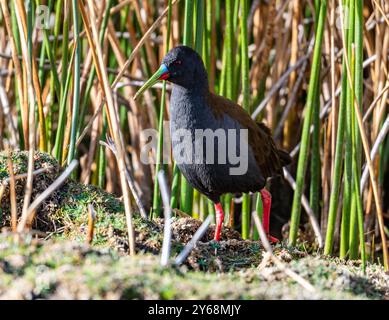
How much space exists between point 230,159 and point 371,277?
2.98 feet

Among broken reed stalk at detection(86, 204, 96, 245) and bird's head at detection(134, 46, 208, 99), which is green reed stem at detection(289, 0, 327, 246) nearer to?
bird's head at detection(134, 46, 208, 99)

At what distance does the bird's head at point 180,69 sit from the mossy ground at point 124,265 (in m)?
0.65

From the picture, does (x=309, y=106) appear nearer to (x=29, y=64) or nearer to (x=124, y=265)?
(x=29, y=64)

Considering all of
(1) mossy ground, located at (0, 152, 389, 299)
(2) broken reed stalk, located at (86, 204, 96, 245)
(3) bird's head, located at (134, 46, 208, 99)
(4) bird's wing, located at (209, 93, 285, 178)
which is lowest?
(1) mossy ground, located at (0, 152, 389, 299)

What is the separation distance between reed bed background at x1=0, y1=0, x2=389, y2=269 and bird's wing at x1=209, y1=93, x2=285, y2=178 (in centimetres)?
16

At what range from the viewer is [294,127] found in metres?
5.54

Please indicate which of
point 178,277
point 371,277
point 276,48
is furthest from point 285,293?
point 276,48

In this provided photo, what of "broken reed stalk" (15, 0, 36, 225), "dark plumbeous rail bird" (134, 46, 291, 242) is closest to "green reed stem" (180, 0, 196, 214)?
"dark plumbeous rail bird" (134, 46, 291, 242)

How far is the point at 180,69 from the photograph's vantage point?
3.64 metres

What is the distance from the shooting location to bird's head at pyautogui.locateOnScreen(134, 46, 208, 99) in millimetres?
3629

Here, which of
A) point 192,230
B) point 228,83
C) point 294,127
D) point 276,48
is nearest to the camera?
point 192,230

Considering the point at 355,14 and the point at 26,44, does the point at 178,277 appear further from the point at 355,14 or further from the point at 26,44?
the point at 355,14

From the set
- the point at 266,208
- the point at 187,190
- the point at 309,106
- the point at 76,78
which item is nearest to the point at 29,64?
the point at 76,78

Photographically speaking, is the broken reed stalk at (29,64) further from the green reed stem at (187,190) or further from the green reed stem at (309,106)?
the green reed stem at (309,106)
